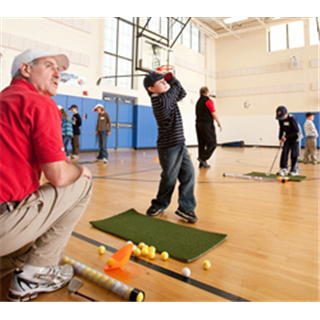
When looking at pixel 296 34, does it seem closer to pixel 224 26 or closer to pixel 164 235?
pixel 224 26

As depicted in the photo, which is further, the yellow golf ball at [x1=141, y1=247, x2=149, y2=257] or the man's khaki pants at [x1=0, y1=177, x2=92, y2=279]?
the yellow golf ball at [x1=141, y1=247, x2=149, y2=257]

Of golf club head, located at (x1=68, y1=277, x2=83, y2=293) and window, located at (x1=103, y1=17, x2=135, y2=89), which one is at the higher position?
window, located at (x1=103, y1=17, x2=135, y2=89)

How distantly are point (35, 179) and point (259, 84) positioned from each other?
17965 millimetres

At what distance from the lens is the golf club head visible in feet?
4.62

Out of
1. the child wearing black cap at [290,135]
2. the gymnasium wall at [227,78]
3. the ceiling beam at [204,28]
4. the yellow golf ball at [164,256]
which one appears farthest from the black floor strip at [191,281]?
the ceiling beam at [204,28]

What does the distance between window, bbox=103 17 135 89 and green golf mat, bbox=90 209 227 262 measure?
10908mm

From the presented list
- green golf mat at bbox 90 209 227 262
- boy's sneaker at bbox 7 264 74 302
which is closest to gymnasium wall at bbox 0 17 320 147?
green golf mat at bbox 90 209 227 262

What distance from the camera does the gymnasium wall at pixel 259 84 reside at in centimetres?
1585

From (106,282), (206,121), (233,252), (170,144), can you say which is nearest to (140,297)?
(106,282)

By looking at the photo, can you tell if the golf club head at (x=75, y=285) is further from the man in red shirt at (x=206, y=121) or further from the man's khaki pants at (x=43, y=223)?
the man in red shirt at (x=206, y=121)

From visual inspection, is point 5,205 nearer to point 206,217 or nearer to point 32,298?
point 32,298

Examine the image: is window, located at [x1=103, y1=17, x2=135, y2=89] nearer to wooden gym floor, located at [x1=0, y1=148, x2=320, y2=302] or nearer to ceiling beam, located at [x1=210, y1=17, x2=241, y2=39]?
ceiling beam, located at [x1=210, y1=17, x2=241, y2=39]
